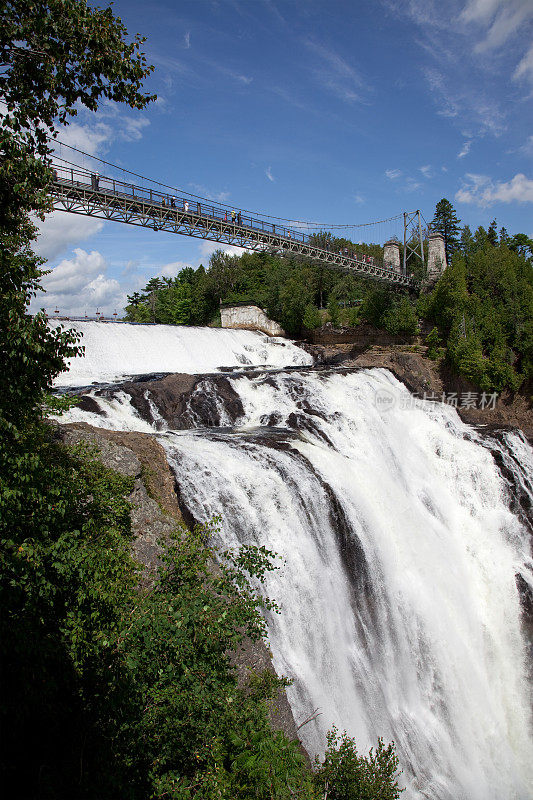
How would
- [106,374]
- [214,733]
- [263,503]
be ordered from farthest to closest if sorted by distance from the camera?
[106,374], [263,503], [214,733]

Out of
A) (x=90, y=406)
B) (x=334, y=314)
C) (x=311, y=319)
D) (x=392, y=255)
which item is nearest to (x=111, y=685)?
(x=90, y=406)

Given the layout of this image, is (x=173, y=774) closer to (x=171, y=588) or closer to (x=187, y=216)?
(x=171, y=588)

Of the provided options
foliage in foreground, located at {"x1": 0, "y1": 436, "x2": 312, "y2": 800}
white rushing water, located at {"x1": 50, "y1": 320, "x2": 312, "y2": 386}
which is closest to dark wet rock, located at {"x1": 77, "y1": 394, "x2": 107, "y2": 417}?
white rushing water, located at {"x1": 50, "y1": 320, "x2": 312, "y2": 386}

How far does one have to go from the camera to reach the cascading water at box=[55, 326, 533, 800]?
31.1 ft

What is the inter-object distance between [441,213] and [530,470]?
44172 mm

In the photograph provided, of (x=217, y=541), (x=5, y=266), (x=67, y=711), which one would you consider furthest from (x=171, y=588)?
(x=5, y=266)

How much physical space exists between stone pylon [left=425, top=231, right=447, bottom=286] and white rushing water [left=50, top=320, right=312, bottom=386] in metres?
13.4

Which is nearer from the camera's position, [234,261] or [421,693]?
[421,693]

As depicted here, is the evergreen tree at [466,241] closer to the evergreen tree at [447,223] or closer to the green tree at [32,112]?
the evergreen tree at [447,223]

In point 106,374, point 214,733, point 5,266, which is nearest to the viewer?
point 5,266

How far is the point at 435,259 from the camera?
3975 centimetres

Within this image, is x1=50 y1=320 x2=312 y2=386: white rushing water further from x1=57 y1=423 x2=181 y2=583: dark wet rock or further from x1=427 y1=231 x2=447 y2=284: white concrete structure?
x1=427 y1=231 x2=447 y2=284: white concrete structure

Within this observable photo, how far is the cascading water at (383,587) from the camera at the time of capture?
9492 millimetres

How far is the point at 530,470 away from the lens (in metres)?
18.6
